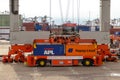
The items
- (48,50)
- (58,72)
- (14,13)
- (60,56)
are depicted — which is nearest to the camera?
(58,72)

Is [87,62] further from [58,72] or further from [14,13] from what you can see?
[14,13]

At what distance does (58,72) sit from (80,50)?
Result: 3.97 meters

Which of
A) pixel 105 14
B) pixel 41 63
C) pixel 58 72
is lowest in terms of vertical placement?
pixel 58 72

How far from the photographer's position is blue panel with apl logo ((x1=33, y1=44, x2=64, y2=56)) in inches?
1054

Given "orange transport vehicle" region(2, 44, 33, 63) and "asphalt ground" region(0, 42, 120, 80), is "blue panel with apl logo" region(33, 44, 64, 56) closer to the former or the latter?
"asphalt ground" region(0, 42, 120, 80)

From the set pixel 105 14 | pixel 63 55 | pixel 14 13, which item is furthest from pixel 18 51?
pixel 105 14

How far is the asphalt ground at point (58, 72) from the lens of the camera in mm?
21094

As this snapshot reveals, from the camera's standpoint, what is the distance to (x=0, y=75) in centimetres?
2197

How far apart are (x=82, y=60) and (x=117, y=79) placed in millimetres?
6872

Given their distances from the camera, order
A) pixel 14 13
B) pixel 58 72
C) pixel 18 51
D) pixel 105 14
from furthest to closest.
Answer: pixel 105 14 → pixel 14 13 → pixel 18 51 → pixel 58 72

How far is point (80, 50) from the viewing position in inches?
1064

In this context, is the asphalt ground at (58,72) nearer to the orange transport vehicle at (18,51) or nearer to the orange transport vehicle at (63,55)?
the orange transport vehicle at (63,55)

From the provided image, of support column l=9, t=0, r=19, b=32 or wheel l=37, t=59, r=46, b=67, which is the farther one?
support column l=9, t=0, r=19, b=32

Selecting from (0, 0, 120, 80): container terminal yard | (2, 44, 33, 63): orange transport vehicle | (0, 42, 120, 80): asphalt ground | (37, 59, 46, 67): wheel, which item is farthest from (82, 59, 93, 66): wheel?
(2, 44, 33, 63): orange transport vehicle
